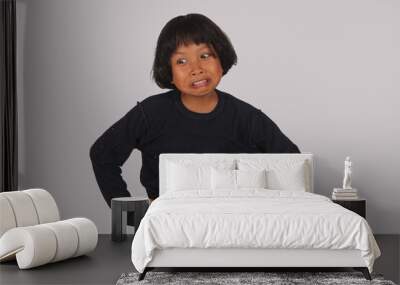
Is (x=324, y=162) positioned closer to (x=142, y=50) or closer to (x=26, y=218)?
(x=142, y=50)

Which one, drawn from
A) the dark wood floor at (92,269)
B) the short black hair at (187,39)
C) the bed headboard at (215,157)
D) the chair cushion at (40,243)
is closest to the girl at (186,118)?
the short black hair at (187,39)

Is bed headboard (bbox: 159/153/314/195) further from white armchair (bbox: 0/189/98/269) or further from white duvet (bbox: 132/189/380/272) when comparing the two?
white duvet (bbox: 132/189/380/272)

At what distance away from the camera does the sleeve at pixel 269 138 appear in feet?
23.7

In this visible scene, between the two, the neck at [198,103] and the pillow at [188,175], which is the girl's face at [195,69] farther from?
the pillow at [188,175]

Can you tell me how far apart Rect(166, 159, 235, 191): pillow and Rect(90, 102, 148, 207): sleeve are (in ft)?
1.89

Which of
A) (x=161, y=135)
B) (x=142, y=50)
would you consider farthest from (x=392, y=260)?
(x=142, y=50)

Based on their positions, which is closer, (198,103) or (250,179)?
(250,179)

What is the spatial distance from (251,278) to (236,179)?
178cm

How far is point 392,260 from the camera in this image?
19.0ft

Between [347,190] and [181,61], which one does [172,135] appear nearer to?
[181,61]

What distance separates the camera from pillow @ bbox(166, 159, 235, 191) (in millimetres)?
6637

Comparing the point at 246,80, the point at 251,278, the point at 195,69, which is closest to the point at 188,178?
the point at 195,69

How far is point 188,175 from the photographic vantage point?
6680 mm

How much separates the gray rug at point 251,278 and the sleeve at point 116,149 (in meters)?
2.25
